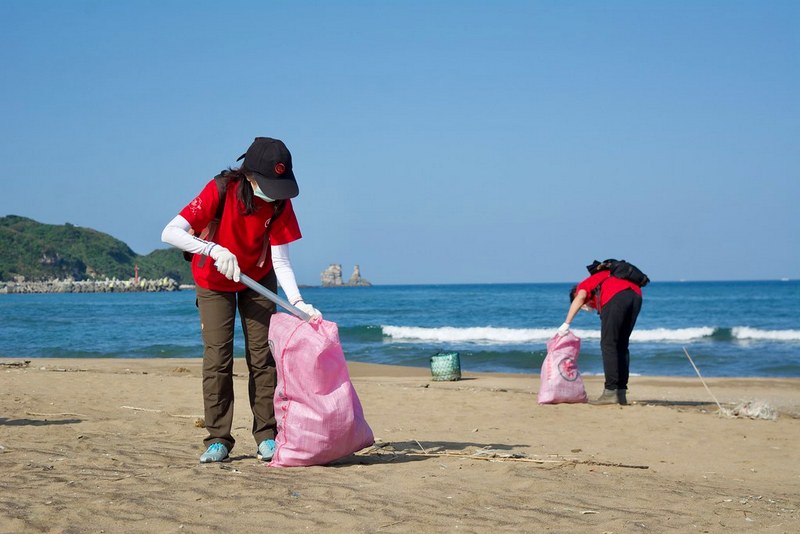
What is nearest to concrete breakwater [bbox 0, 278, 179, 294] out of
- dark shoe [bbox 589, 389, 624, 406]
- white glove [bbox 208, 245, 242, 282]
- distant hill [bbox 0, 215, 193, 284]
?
distant hill [bbox 0, 215, 193, 284]

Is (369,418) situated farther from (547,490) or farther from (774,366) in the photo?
(774,366)

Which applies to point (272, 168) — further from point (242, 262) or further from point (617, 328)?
point (617, 328)

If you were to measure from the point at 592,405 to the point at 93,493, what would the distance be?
5.43 m

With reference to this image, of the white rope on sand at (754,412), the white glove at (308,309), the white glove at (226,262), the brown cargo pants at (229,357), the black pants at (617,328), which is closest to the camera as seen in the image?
the white glove at (226,262)

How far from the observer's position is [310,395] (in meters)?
4.21

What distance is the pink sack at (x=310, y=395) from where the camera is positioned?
4.18 meters

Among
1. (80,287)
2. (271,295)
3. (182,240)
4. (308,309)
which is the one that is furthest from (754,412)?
(80,287)

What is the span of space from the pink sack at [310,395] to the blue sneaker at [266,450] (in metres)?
0.12

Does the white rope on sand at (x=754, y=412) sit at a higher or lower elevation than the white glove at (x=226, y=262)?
lower

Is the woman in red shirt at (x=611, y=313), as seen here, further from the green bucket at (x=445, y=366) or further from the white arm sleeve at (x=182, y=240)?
the white arm sleeve at (x=182, y=240)

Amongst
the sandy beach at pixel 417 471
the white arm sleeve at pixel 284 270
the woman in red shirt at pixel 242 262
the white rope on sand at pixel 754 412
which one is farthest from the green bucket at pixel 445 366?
the white arm sleeve at pixel 284 270

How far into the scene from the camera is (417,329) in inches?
1128

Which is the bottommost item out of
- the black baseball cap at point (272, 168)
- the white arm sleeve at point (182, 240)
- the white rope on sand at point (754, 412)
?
the white rope on sand at point (754, 412)

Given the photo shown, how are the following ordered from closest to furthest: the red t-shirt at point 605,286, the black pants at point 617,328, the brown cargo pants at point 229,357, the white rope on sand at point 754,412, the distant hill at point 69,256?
the brown cargo pants at point 229,357
the white rope on sand at point 754,412
the black pants at point 617,328
the red t-shirt at point 605,286
the distant hill at point 69,256
